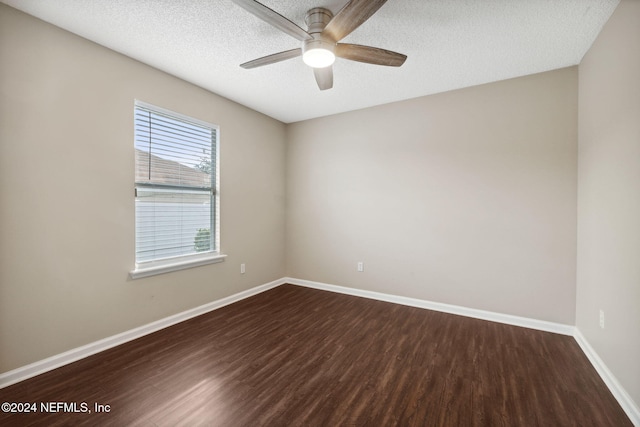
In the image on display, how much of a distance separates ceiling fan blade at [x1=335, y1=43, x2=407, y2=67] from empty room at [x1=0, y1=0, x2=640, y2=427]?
0.01m

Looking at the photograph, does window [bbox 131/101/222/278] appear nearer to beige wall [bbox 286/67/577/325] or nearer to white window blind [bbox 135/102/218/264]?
white window blind [bbox 135/102/218/264]

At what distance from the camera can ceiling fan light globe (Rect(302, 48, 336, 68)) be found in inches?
75.0

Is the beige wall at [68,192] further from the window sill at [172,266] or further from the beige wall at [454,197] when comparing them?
the beige wall at [454,197]

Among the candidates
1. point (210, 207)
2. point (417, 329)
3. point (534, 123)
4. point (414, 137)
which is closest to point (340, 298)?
point (417, 329)

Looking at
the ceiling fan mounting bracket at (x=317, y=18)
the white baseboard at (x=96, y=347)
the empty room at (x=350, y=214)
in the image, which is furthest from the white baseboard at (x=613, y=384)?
the white baseboard at (x=96, y=347)

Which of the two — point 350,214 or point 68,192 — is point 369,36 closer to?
point 350,214

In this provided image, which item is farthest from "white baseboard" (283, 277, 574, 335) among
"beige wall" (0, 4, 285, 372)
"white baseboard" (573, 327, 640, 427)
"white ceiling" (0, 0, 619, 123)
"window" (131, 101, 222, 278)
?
"white ceiling" (0, 0, 619, 123)

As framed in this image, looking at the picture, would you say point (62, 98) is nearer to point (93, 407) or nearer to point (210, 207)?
point (210, 207)

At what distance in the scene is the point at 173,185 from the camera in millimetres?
2928

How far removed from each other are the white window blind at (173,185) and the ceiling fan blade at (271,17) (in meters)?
1.73

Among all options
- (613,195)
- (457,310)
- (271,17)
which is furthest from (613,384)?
(271,17)

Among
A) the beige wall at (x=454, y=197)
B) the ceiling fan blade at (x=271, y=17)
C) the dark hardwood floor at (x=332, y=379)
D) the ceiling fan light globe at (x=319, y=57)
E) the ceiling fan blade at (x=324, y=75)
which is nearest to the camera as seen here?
the ceiling fan blade at (x=271, y=17)

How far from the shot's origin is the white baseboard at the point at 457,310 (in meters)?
2.72

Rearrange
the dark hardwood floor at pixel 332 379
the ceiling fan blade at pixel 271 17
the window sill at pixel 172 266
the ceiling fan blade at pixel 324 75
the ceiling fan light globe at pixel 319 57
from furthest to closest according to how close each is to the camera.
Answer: the window sill at pixel 172 266 → the ceiling fan blade at pixel 324 75 → the ceiling fan light globe at pixel 319 57 → the dark hardwood floor at pixel 332 379 → the ceiling fan blade at pixel 271 17
